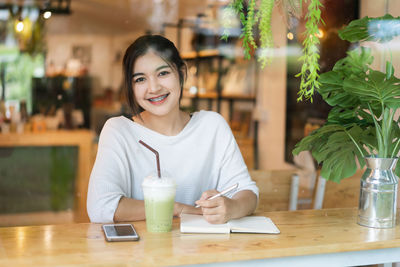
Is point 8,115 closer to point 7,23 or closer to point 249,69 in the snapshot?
point 7,23

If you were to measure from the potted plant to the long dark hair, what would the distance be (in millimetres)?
566

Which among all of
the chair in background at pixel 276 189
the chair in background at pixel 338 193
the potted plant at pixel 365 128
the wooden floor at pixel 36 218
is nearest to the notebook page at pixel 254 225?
the potted plant at pixel 365 128

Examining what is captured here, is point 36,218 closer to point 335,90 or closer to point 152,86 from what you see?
point 152,86

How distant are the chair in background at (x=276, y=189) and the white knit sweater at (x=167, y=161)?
0.55 m

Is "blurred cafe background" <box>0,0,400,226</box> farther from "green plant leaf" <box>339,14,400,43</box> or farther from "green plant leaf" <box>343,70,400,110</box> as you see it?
"green plant leaf" <box>343,70,400,110</box>

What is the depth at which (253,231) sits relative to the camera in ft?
5.01

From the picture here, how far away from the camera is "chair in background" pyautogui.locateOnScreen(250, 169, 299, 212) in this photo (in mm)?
2545

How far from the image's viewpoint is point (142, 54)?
1866mm

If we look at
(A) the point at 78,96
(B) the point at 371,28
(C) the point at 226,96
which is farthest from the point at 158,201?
(A) the point at 78,96

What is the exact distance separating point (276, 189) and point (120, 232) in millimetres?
1338

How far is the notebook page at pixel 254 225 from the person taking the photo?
153 centimetres

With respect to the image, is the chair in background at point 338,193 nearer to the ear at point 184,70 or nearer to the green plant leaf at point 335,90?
the green plant leaf at point 335,90

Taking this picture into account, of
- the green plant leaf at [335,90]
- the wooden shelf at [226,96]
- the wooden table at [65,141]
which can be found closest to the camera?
the green plant leaf at [335,90]

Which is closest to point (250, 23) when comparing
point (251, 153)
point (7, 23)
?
point (251, 153)
